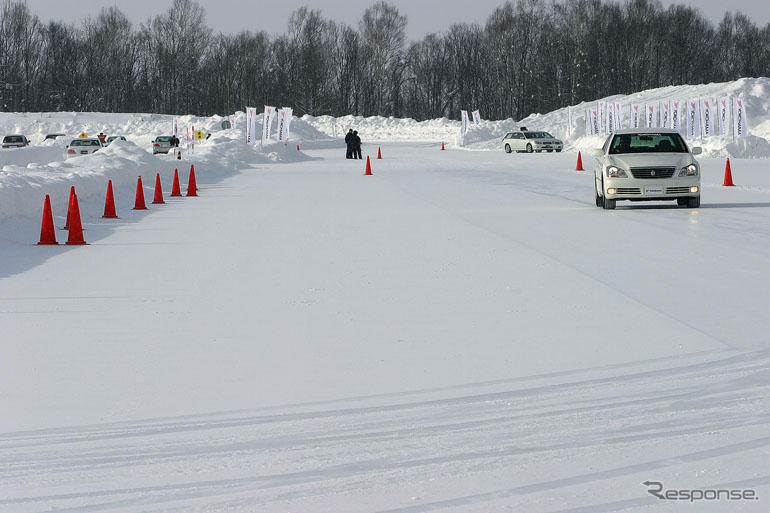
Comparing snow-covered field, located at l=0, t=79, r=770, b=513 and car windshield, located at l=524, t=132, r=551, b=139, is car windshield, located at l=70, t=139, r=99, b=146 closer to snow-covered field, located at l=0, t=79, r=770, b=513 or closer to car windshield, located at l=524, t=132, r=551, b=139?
car windshield, located at l=524, t=132, r=551, b=139

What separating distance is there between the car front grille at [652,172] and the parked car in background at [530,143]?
1763 inches

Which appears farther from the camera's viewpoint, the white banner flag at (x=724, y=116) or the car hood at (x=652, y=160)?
the white banner flag at (x=724, y=116)

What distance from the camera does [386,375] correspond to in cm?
738

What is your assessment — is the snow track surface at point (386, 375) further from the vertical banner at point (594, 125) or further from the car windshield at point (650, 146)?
the vertical banner at point (594, 125)

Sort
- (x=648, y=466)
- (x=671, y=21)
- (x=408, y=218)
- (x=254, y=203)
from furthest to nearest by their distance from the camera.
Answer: (x=671, y=21) → (x=254, y=203) → (x=408, y=218) → (x=648, y=466)

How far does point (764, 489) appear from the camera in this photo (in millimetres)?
4902

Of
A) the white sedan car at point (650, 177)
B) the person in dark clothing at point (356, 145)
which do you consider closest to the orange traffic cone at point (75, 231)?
the white sedan car at point (650, 177)

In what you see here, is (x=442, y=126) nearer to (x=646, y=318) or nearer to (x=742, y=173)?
(x=742, y=173)

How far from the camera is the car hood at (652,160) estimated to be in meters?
21.3

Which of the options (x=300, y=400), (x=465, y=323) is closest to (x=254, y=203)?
(x=465, y=323)

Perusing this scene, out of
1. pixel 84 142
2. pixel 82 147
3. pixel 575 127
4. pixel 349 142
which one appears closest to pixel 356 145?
pixel 349 142

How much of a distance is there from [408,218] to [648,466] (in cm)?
1481

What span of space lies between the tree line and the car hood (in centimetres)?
10142

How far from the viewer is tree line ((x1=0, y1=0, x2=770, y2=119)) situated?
421 ft
